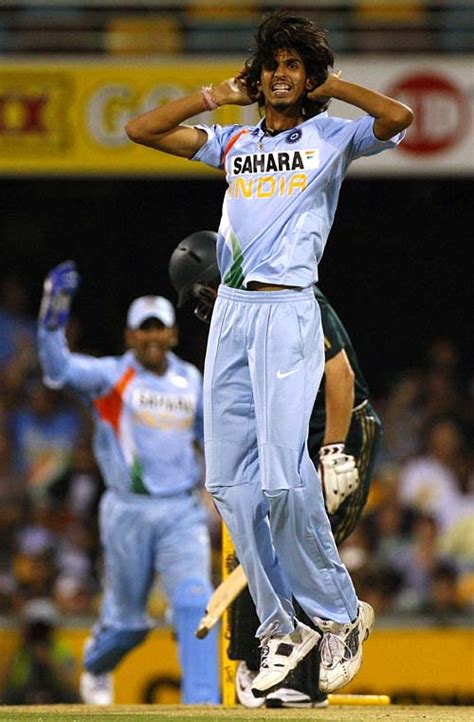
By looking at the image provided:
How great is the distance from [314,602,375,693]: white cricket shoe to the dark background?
8.71m

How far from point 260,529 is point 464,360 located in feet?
28.9

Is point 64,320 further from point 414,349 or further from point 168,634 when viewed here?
point 414,349

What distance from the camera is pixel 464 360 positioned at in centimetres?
1456

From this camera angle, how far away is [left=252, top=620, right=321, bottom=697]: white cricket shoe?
233 inches

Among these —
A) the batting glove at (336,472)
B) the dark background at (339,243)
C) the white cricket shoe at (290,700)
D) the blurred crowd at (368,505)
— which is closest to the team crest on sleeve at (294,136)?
the batting glove at (336,472)

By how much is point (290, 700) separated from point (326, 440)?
1020 mm

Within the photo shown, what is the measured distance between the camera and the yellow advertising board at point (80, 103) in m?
12.2

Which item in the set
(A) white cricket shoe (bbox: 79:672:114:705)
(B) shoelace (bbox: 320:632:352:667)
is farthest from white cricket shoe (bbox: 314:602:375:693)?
(A) white cricket shoe (bbox: 79:672:114:705)

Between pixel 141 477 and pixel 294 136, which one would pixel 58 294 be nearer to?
pixel 141 477

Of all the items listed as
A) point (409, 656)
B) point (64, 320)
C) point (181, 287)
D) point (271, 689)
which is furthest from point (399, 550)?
point (271, 689)

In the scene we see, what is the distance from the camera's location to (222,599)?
6.84 metres

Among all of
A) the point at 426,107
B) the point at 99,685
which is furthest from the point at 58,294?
the point at 426,107

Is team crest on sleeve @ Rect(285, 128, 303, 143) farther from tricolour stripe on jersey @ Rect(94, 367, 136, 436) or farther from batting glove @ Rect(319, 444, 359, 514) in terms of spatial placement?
tricolour stripe on jersey @ Rect(94, 367, 136, 436)

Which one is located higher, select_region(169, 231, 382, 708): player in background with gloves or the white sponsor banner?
the white sponsor banner
